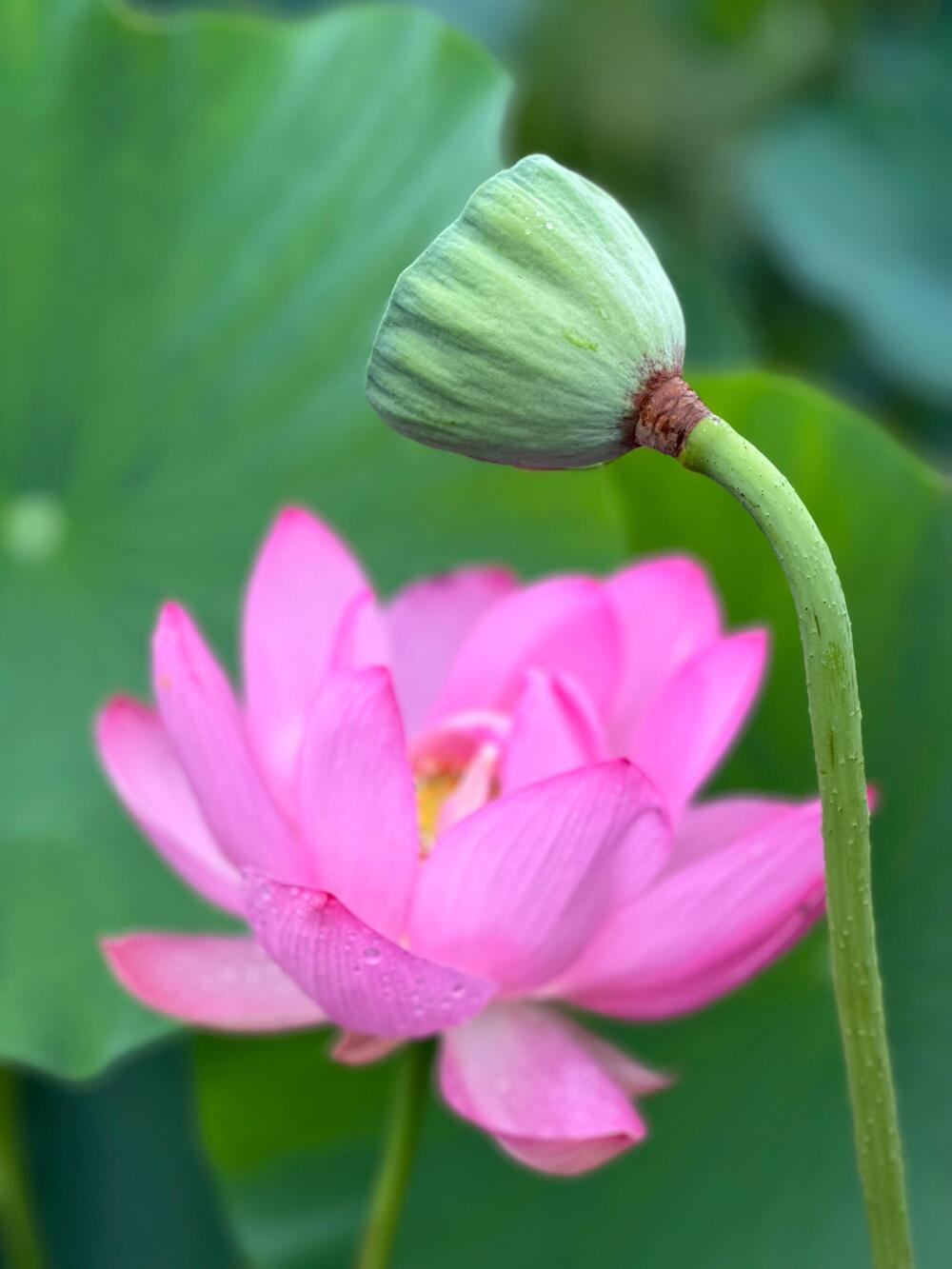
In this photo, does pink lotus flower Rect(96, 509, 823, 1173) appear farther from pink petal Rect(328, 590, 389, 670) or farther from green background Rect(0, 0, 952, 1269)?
green background Rect(0, 0, 952, 1269)

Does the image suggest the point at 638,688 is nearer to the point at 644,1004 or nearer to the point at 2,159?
the point at 644,1004

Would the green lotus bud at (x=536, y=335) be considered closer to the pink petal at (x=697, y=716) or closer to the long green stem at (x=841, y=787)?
the long green stem at (x=841, y=787)

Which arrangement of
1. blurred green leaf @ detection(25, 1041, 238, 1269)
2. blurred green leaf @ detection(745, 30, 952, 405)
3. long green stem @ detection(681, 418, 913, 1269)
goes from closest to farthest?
1. long green stem @ detection(681, 418, 913, 1269)
2. blurred green leaf @ detection(25, 1041, 238, 1269)
3. blurred green leaf @ detection(745, 30, 952, 405)

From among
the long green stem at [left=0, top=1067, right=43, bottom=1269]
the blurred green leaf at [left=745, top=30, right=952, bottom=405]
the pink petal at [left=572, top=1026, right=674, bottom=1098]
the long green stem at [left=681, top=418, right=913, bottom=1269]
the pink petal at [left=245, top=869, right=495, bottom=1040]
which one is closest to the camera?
the long green stem at [left=681, top=418, right=913, bottom=1269]

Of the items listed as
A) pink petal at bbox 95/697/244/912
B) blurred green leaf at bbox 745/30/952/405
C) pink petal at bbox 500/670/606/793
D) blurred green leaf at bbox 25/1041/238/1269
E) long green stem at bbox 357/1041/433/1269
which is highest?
blurred green leaf at bbox 745/30/952/405

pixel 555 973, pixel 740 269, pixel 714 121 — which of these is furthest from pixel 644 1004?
pixel 714 121

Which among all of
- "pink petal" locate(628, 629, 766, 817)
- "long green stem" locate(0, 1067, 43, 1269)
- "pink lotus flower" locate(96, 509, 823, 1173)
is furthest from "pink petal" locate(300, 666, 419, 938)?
"long green stem" locate(0, 1067, 43, 1269)

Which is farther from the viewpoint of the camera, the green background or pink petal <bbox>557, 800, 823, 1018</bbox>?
the green background

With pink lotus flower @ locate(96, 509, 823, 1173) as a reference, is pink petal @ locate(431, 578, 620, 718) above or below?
above
